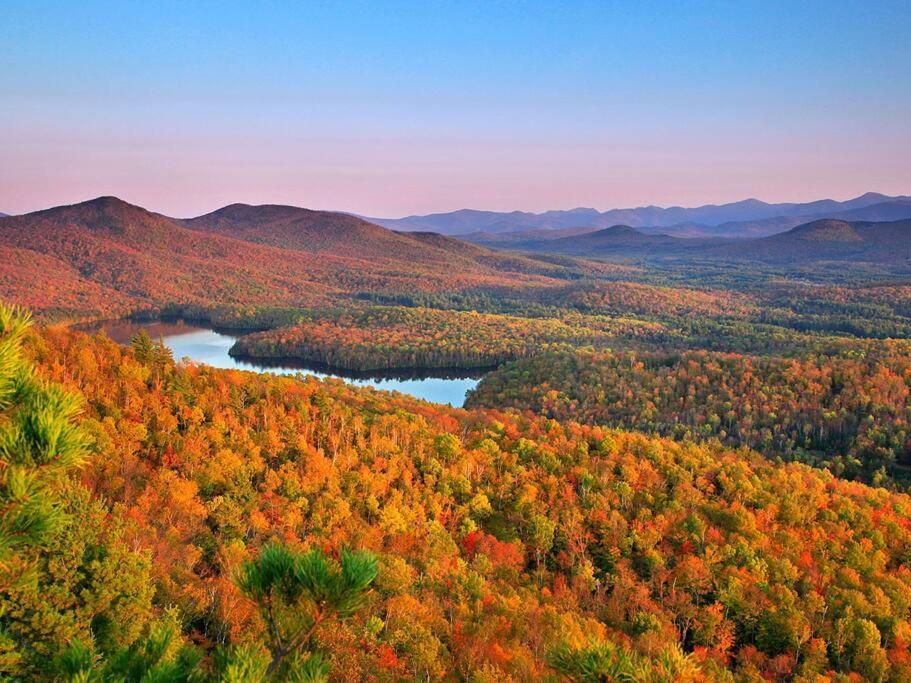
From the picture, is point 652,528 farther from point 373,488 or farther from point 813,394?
point 813,394

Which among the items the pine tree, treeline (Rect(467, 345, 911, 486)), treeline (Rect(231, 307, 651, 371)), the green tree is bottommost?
treeline (Rect(467, 345, 911, 486))

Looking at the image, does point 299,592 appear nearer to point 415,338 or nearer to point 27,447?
point 27,447

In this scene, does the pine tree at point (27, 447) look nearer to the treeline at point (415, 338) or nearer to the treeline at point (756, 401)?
the treeline at point (756, 401)

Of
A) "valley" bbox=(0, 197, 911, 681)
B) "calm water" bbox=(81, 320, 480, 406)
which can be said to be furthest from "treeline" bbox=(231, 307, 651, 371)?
"valley" bbox=(0, 197, 911, 681)

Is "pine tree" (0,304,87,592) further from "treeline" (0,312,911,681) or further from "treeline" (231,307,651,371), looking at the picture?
"treeline" (231,307,651,371)

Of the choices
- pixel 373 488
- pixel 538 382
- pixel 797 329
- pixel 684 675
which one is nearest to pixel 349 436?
pixel 373 488

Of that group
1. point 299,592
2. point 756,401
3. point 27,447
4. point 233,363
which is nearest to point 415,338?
point 233,363
